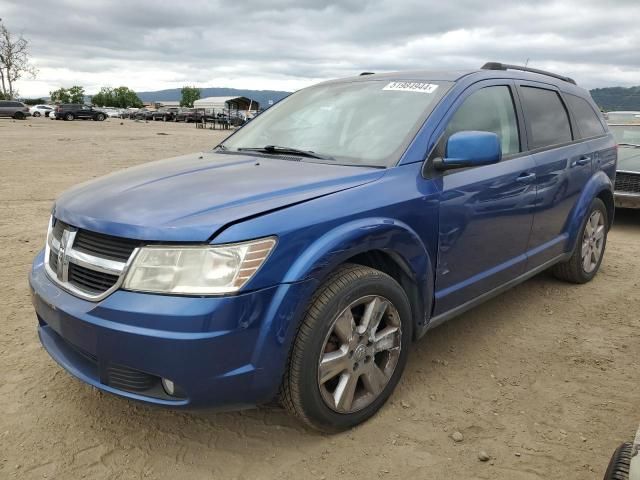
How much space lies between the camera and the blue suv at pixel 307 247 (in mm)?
2090

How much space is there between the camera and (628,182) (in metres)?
7.25

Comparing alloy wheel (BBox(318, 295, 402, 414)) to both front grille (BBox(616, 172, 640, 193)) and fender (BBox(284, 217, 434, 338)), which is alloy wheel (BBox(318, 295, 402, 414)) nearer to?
fender (BBox(284, 217, 434, 338))

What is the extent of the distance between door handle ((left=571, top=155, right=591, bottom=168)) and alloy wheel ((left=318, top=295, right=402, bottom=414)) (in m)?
2.35

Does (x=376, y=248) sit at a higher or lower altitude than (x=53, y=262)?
higher

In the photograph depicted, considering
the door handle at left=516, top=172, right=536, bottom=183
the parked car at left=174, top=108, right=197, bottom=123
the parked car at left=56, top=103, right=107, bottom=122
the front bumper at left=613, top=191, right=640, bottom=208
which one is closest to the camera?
the door handle at left=516, top=172, right=536, bottom=183

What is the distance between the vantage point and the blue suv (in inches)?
82.3

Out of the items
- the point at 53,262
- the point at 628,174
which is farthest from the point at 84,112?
the point at 53,262

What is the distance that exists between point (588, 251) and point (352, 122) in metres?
2.76

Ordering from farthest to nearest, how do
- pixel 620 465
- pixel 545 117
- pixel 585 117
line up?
pixel 585 117
pixel 545 117
pixel 620 465

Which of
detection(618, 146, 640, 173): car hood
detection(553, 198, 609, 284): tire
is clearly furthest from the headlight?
detection(618, 146, 640, 173): car hood

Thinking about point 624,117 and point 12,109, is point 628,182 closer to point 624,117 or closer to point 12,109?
point 624,117

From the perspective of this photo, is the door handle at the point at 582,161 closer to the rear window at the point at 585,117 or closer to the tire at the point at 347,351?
the rear window at the point at 585,117

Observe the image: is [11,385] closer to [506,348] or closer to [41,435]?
[41,435]

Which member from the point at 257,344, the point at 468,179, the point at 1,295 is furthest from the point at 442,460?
the point at 1,295
